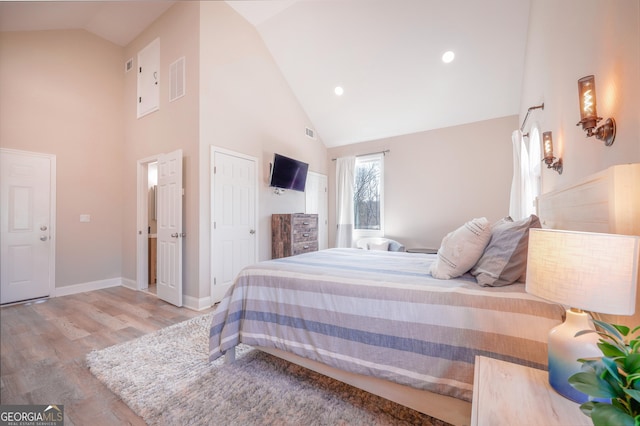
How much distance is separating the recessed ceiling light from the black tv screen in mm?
2673

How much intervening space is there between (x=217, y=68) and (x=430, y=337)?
3.88 meters

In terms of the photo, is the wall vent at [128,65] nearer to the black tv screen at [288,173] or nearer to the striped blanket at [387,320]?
the black tv screen at [288,173]

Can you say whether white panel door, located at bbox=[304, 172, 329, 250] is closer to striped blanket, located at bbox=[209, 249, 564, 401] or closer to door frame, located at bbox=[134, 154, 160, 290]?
door frame, located at bbox=[134, 154, 160, 290]

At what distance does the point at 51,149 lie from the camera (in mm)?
3637

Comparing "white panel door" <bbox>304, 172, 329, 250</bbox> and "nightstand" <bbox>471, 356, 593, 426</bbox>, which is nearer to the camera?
"nightstand" <bbox>471, 356, 593, 426</bbox>

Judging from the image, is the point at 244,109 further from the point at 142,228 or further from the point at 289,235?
the point at 142,228

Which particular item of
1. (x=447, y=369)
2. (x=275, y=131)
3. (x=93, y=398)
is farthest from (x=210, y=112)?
(x=447, y=369)

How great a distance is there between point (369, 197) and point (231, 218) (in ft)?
9.50

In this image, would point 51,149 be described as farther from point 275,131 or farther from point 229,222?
point 275,131

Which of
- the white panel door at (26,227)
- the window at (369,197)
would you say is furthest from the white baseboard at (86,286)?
the window at (369,197)

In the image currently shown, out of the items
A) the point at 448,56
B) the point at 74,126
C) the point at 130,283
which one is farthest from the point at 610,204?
the point at 74,126

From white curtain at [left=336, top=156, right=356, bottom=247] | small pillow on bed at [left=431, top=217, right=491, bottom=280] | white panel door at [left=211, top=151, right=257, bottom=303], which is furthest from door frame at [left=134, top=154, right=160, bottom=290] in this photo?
small pillow on bed at [left=431, top=217, right=491, bottom=280]

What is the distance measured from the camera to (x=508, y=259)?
1.43 m

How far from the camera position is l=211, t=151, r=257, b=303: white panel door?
11.1 feet
